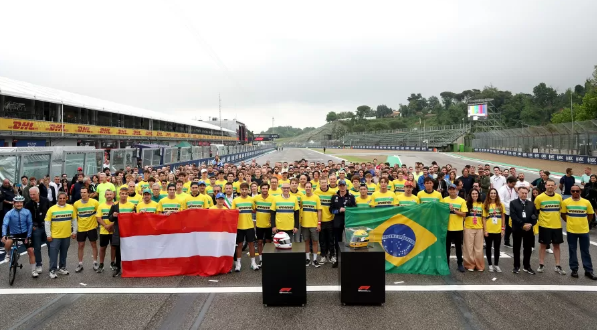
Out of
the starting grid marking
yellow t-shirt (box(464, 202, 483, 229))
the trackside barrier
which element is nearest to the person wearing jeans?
the starting grid marking

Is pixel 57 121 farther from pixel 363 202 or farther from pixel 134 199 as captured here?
pixel 363 202

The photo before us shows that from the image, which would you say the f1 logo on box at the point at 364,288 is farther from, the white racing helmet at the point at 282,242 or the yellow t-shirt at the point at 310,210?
the yellow t-shirt at the point at 310,210

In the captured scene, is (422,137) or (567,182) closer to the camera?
(567,182)

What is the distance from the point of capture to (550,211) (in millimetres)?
7875

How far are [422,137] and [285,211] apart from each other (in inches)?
3895

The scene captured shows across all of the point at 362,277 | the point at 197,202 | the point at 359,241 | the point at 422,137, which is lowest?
the point at 362,277

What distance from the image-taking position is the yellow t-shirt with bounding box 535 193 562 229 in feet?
25.7

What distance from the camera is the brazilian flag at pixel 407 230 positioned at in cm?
801

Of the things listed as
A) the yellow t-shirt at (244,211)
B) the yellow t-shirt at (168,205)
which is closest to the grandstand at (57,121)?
the yellow t-shirt at (168,205)

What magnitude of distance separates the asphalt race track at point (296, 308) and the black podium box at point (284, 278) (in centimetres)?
16

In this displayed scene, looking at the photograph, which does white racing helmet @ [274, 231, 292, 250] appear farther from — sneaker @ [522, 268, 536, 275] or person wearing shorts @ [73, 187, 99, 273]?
sneaker @ [522, 268, 536, 275]

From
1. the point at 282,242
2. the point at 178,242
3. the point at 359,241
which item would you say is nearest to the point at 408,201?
the point at 359,241

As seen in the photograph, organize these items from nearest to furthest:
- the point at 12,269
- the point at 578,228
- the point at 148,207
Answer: the point at 12,269 < the point at 578,228 < the point at 148,207

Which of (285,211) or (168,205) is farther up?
(168,205)
